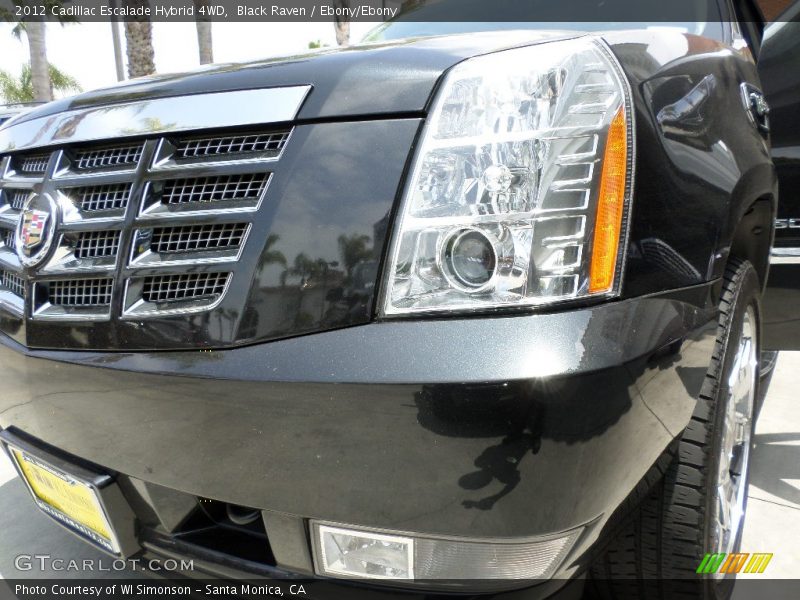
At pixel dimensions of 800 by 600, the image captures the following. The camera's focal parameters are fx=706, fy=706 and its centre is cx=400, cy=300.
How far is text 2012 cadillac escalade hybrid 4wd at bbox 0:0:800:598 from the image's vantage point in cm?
112

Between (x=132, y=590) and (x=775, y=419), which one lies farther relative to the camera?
(x=775, y=419)

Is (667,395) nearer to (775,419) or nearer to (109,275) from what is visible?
(109,275)

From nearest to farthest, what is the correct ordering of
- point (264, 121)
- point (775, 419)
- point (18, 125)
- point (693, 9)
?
point (264, 121)
point (18, 125)
point (693, 9)
point (775, 419)

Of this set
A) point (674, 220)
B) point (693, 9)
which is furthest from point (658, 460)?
point (693, 9)

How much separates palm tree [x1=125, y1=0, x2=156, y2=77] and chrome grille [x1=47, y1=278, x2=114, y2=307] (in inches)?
402

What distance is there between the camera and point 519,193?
1186 millimetres

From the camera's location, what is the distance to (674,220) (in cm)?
133

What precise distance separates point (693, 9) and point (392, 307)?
180cm

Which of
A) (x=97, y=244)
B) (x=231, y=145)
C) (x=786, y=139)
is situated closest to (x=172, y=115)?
(x=231, y=145)

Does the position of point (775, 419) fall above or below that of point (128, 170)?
below

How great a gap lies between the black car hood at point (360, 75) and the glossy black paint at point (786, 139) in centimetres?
143

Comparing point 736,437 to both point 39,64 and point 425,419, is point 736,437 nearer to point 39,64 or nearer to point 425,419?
point 425,419

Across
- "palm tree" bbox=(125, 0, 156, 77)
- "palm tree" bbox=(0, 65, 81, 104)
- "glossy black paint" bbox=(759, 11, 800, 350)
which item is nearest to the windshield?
"glossy black paint" bbox=(759, 11, 800, 350)

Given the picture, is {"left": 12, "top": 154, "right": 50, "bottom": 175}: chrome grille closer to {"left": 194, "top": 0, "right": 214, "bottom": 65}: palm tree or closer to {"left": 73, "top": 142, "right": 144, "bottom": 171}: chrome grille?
{"left": 73, "top": 142, "right": 144, "bottom": 171}: chrome grille
